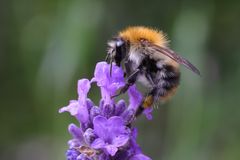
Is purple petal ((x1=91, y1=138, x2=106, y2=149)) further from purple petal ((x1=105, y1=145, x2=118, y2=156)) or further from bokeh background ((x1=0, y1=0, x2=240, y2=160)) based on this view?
bokeh background ((x1=0, y1=0, x2=240, y2=160))

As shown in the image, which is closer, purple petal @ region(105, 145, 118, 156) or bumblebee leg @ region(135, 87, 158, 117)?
purple petal @ region(105, 145, 118, 156)

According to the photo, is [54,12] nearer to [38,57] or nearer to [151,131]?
[38,57]

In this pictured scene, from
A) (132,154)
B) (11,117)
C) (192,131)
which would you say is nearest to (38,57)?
(11,117)

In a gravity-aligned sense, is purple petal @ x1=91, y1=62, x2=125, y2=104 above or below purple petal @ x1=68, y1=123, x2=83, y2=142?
above

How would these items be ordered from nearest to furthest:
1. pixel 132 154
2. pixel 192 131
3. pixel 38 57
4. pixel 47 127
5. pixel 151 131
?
pixel 132 154, pixel 192 131, pixel 38 57, pixel 47 127, pixel 151 131

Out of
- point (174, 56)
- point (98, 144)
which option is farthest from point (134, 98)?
point (98, 144)

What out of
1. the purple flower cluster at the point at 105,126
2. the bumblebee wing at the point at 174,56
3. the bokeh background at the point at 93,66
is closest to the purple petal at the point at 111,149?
the purple flower cluster at the point at 105,126

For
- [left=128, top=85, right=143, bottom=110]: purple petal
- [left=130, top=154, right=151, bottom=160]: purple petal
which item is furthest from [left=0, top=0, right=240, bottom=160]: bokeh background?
[left=130, top=154, right=151, bottom=160]: purple petal
